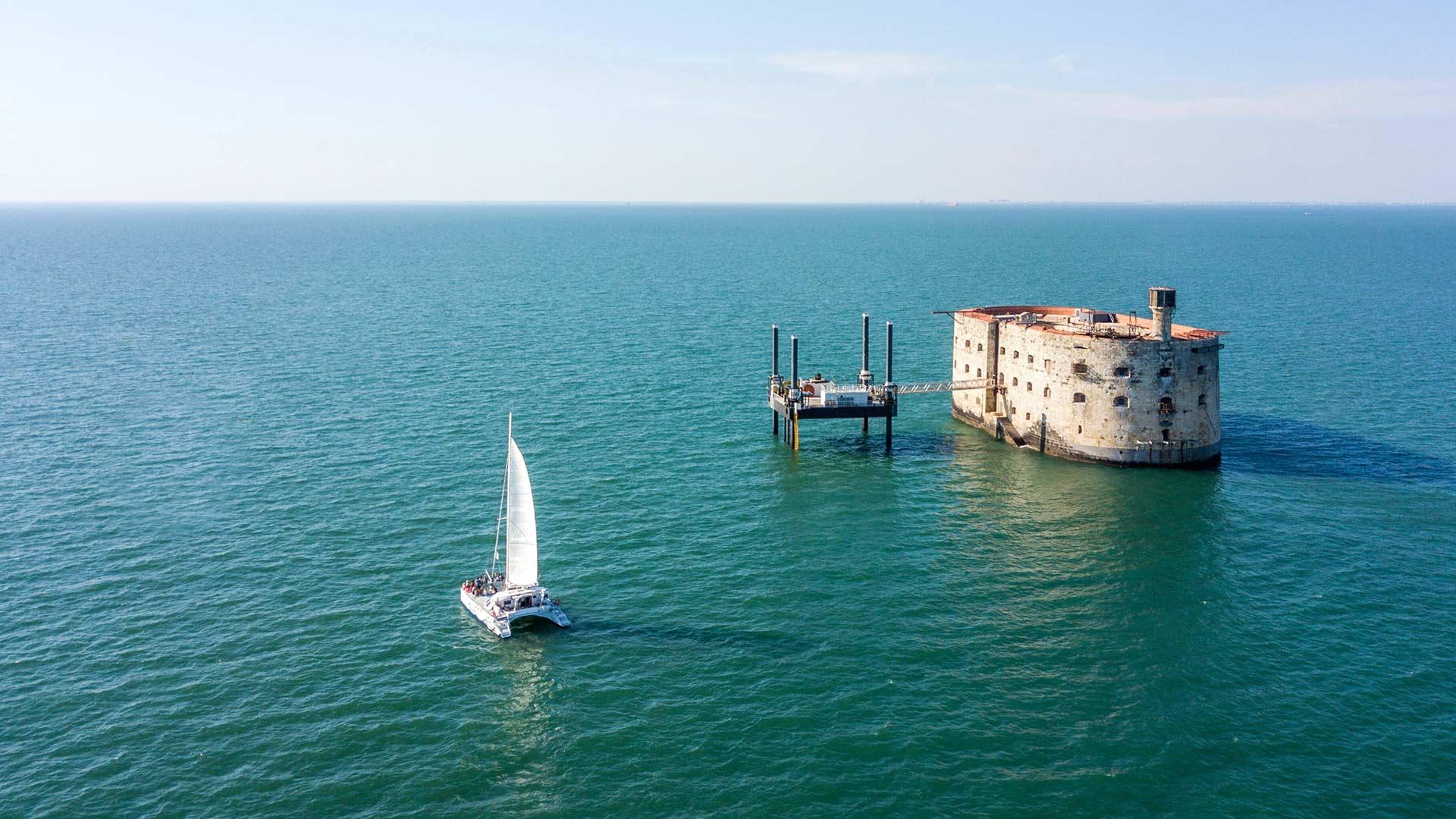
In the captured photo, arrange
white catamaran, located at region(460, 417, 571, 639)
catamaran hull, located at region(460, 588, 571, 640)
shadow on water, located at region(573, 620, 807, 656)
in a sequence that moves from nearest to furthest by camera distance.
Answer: shadow on water, located at region(573, 620, 807, 656) < catamaran hull, located at region(460, 588, 571, 640) < white catamaran, located at region(460, 417, 571, 639)

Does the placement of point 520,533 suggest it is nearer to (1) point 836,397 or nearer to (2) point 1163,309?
(1) point 836,397

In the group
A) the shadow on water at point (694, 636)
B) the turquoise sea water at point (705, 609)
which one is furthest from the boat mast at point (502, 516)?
the shadow on water at point (694, 636)

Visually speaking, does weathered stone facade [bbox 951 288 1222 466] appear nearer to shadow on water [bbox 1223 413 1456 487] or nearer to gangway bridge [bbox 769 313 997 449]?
shadow on water [bbox 1223 413 1456 487]

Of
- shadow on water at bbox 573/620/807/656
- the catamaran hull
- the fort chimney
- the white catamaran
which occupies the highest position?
the fort chimney

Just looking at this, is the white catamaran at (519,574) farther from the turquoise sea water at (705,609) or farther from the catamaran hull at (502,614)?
the turquoise sea water at (705,609)

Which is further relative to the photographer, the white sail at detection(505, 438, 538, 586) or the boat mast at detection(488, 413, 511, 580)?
→ the boat mast at detection(488, 413, 511, 580)

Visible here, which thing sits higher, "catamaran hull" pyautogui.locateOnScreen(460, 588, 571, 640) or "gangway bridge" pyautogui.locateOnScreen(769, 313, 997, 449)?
"gangway bridge" pyautogui.locateOnScreen(769, 313, 997, 449)

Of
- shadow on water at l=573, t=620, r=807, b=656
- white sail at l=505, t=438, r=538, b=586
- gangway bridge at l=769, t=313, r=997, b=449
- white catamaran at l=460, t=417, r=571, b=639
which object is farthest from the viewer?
gangway bridge at l=769, t=313, r=997, b=449

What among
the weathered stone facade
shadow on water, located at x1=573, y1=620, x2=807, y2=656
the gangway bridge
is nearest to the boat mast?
shadow on water, located at x1=573, y1=620, x2=807, y2=656
